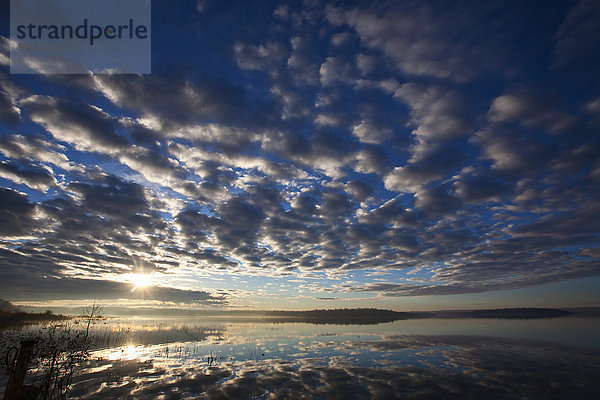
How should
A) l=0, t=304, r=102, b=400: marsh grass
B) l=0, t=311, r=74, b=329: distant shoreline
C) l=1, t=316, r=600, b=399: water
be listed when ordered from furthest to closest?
l=0, t=311, r=74, b=329: distant shoreline, l=1, t=316, r=600, b=399: water, l=0, t=304, r=102, b=400: marsh grass

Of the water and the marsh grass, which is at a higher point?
the marsh grass

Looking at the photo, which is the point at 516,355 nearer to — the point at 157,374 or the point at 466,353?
the point at 466,353

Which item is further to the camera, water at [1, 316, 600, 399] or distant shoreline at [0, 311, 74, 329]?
distant shoreline at [0, 311, 74, 329]

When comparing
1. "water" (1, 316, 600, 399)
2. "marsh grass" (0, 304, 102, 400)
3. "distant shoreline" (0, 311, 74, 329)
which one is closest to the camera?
"marsh grass" (0, 304, 102, 400)

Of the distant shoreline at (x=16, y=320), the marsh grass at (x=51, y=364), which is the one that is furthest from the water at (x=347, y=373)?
the distant shoreline at (x=16, y=320)

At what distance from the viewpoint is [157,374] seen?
26859 mm

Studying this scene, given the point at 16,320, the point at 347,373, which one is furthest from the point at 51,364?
the point at 16,320

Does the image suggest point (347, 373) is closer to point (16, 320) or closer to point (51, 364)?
point (51, 364)

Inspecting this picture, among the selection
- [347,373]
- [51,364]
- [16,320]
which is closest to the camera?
[51,364]

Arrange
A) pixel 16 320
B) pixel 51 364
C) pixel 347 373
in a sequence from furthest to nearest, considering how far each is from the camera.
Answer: pixel 16 320
pixel 347 373
pixel 51 364

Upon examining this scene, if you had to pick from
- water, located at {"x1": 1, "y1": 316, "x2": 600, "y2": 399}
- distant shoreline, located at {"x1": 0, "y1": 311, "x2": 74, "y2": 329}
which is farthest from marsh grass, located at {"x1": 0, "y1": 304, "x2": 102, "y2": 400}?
distant shoreline, located at {"x1": 0, "y1": 311, "x2": 74, "y2": 329}

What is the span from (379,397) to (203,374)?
673 inches

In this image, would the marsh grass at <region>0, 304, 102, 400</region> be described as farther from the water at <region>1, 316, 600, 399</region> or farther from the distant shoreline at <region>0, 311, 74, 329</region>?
the distant shoreline at <region>0, 311, 74, 329</region>

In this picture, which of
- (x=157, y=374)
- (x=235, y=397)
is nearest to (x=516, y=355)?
(x=235, y=397)
